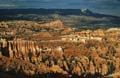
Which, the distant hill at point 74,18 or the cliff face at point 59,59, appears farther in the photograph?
the distant hill at point 74,18

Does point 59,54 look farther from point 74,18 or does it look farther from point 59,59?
Result: point 74,18

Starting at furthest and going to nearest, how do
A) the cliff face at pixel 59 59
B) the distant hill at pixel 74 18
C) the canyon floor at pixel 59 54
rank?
the distant hill at pixel 74 18, the cliff face at pixel 59 59, the canyon floor at pixel 59 54

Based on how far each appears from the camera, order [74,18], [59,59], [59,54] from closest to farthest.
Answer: [59,59] < [59,54] < [74,18]

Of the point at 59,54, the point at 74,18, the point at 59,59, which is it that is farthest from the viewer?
the point at 74,18

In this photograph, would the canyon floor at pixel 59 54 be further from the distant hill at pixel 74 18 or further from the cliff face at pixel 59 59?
the distant hill at pixel 74 18

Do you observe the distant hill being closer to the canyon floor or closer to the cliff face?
the canyon floor

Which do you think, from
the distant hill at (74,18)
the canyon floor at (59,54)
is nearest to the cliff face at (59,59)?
the canyon floor at (59,54)

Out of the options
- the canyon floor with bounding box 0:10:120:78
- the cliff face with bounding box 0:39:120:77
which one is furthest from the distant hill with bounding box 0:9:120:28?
the cliff face with bounding box 0:39:120:77

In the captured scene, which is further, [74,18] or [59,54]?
[74,18]

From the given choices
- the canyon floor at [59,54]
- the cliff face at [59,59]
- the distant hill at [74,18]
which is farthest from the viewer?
the distant hill at [74,18]

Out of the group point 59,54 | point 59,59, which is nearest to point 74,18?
point 59,54
